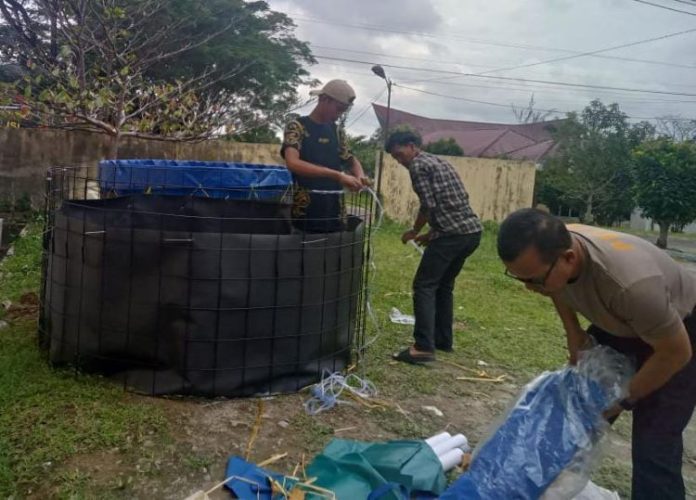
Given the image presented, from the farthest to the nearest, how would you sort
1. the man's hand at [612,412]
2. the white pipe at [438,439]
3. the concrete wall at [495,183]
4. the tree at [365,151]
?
the tree at [365,151] < the concrete wall at [495,183] < the white pipe at [438,439] < the man's hand at [612,412]

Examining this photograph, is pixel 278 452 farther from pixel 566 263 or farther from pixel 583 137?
pixel 583 137

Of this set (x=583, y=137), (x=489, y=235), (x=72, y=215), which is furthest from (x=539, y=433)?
(x=583, y=137)

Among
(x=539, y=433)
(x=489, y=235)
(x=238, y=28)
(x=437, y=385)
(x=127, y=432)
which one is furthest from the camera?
(x=238, y=28)

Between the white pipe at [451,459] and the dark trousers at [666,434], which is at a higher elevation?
the dark trousers at [666,434]

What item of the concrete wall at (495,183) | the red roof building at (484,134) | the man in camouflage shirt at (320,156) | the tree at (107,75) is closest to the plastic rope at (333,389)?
the man in camouflage shirt at (320,156)

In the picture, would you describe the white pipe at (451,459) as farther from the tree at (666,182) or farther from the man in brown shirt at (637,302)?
the tree at (666,182)

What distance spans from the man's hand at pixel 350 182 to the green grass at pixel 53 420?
1555 millimetres

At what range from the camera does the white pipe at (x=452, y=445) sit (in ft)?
8.38

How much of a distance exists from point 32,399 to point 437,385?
84.2 inches

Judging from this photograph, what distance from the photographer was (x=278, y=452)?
2.56 m

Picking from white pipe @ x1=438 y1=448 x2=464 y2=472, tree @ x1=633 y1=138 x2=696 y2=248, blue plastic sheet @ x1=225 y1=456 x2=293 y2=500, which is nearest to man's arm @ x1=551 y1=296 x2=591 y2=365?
white pipe @ x1=438 y1=448 x2=464 y2=472

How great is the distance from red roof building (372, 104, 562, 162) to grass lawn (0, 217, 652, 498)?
67.1 ft

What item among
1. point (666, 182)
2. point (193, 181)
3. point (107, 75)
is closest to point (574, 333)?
point (193, 181)

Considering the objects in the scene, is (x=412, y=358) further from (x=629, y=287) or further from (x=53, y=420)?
(x=629, y=287)
